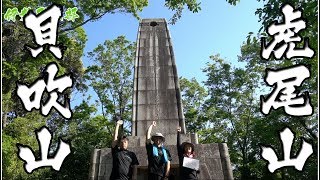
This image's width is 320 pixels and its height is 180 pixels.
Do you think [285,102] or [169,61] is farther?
[169,61]

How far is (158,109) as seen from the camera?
26.0 ft

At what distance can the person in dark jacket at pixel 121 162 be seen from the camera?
5312 millimetres

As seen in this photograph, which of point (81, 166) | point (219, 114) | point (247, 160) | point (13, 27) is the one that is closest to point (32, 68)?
point (13, 27)

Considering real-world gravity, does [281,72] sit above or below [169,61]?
below

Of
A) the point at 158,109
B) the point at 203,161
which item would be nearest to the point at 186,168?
the point at 203,161

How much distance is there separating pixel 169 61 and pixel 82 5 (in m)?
6.90

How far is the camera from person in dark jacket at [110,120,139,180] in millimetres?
5312

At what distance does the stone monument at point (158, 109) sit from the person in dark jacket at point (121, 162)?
83cm

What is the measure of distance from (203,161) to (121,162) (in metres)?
1.73

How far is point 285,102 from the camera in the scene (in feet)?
21.1

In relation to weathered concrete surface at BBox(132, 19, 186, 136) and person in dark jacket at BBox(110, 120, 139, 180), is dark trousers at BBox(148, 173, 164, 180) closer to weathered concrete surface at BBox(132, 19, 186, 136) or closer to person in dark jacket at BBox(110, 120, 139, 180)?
person in dark jacket at BBox(110, 120, 139, 180)

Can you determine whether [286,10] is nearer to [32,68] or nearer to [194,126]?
[32,68]

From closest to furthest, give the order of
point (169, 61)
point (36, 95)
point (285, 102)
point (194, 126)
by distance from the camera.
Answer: point (285, 102)
point (36, 95)
point (169, 61)
point (194, 126)

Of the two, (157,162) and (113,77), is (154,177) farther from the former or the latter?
(113,77)
